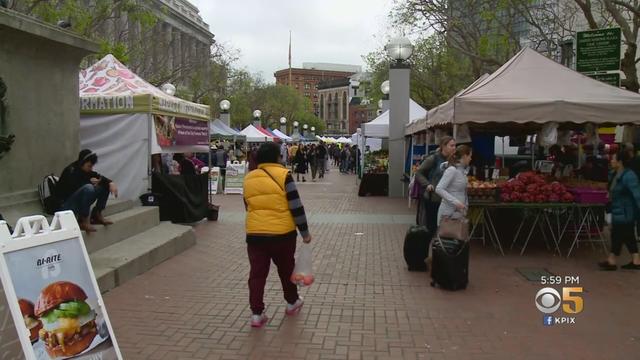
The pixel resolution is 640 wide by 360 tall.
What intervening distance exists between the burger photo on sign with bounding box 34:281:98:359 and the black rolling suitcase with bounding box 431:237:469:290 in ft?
14.2

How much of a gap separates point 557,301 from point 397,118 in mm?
13681

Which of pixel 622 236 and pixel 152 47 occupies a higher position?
pixel 152 47

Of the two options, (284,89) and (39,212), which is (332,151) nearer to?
(284,89)

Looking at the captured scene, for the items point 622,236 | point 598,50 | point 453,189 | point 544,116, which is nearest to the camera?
point 453,189

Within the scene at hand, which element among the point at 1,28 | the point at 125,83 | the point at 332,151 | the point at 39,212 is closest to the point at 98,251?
the point at 39,212

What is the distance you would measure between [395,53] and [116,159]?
34.1 feet

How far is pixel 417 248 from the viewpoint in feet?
26.6

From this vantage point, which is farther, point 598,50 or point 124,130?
point 598,50

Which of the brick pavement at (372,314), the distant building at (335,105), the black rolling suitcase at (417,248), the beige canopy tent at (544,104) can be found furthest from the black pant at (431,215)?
the distant building at (335,105)

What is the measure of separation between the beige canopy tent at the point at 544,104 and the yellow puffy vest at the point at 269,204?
447 centimetres

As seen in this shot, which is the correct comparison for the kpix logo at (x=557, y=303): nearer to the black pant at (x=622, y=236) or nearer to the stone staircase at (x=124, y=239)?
the black pant at (x=622, y=236)

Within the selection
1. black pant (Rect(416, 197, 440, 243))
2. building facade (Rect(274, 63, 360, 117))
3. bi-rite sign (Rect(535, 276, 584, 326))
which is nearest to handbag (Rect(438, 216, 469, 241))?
bi-rite sign (Rect(535, 276, 584, 326))

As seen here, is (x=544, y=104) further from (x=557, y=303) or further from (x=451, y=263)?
(x=557, y=303)
